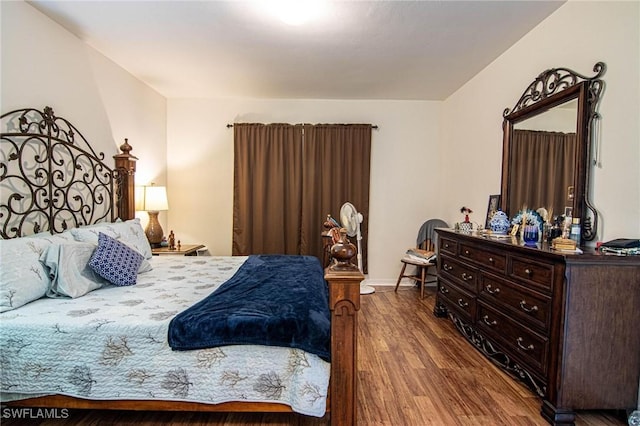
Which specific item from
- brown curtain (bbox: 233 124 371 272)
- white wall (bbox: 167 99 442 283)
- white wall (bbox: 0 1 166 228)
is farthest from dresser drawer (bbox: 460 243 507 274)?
white wall (bbox: 0 1 166 228)

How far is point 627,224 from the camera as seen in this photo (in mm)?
A: 1688

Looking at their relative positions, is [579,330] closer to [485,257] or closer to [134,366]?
[485,257]

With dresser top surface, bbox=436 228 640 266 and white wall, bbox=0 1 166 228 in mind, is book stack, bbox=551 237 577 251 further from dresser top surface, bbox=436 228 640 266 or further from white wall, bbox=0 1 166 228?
white wall, bbox=0 1 166 228

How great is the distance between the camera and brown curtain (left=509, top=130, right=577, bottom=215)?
2.04 meters

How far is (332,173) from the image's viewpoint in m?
4.09

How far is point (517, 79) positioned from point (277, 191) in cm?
284

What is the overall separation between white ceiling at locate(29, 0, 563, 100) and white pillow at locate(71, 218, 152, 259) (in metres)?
1.59

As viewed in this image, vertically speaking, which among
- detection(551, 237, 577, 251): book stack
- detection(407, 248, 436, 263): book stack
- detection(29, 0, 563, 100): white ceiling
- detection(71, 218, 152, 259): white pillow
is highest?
detection(29, 0, 563, 100): white ceiling

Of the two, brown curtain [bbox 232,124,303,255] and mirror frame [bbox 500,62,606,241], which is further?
brown curtain [bbox 232,124,303,255]

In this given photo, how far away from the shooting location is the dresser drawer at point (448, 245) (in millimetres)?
2736

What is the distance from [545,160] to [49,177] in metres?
3.74

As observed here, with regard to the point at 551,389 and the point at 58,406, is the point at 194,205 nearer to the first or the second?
the point at 58,406

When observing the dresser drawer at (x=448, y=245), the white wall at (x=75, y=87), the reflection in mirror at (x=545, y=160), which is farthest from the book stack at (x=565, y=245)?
the white wall at (x=75, y=87)

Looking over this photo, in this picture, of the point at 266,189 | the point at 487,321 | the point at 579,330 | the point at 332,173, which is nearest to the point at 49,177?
the point at 266,189
